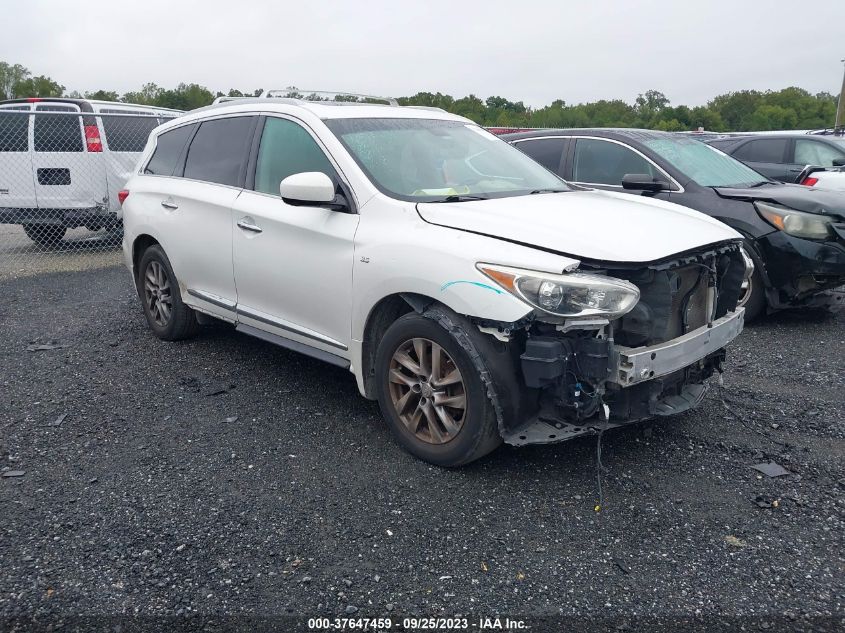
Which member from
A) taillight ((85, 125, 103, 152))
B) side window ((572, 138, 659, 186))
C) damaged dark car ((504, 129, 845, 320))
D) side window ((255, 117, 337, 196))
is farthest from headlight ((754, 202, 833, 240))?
taillight ((85, 125, 103, 152))

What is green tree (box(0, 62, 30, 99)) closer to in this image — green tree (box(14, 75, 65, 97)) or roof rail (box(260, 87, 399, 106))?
green tree (box(14, 75, 65, 97))

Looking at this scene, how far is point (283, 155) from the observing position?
4.68m

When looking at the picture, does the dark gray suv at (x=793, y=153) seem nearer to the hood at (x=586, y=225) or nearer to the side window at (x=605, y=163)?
the side window at (x=605, y=163)

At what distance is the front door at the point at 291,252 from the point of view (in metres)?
Result: 4.13

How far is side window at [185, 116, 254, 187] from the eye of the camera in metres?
5.02

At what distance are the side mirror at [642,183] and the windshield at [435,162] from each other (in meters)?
1.38

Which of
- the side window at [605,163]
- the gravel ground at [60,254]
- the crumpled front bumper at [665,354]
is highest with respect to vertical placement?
the side window at [605,163]

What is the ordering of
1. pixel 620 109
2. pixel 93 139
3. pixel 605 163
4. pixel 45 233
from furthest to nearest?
1. pixel 620 109
2. pixel 45 233
3. pixel 93 139
4. pixel 605 163

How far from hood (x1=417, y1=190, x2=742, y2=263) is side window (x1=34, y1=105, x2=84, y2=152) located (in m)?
8.33

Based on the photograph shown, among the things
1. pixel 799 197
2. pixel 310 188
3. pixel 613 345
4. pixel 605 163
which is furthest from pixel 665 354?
pixel 605 163

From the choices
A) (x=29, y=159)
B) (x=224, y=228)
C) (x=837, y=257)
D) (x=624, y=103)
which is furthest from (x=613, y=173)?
(x=624, y=103)

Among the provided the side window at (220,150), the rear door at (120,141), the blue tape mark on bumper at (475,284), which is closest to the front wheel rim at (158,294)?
the side window at (220,150)

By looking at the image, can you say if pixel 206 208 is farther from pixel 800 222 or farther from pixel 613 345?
pixel 800 222

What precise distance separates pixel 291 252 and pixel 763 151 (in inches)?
396
